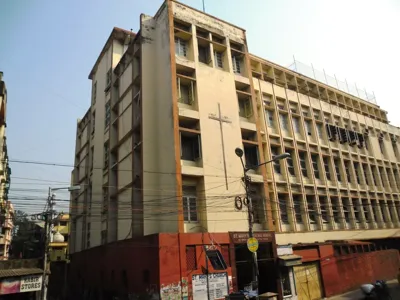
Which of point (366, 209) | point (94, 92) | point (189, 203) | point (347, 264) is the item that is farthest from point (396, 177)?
point (94, 92)

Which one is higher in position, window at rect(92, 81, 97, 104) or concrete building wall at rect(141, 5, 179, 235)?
window at rect(92, 81, 97, 104)

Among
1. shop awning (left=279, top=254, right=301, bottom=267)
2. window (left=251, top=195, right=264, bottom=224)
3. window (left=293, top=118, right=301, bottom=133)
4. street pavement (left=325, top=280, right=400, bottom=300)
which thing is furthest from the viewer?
window (left=293, top=118, right=301, bottom=133)

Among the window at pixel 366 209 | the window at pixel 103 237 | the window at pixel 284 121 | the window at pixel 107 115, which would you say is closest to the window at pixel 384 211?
the window at pixel 366 209

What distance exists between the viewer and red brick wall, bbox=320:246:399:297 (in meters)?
21.4

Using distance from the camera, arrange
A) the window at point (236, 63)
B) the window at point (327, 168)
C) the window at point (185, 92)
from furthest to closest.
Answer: the window at point (327, 168)
the window at point (236, 63)
the window at point (185, 92)

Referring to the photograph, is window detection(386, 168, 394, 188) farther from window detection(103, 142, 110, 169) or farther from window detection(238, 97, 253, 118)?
window detection(103, 142, 110, 169)

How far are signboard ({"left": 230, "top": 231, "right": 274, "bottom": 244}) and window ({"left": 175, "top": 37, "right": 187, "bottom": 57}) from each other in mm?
12985

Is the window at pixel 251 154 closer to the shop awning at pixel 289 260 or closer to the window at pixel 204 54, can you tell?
the shop awning at pixel 289 260

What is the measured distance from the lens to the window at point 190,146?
19934 mm

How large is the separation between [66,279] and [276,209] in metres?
23.7

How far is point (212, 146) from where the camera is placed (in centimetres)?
1986

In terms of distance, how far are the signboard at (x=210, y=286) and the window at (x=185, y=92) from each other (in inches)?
434

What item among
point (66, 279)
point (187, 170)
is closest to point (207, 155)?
point (187, 170)

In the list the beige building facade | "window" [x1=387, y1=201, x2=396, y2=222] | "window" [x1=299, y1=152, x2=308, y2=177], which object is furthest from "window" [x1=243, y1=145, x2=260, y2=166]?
"window" [x1=387, y1=201, x2=396, y2=222]
